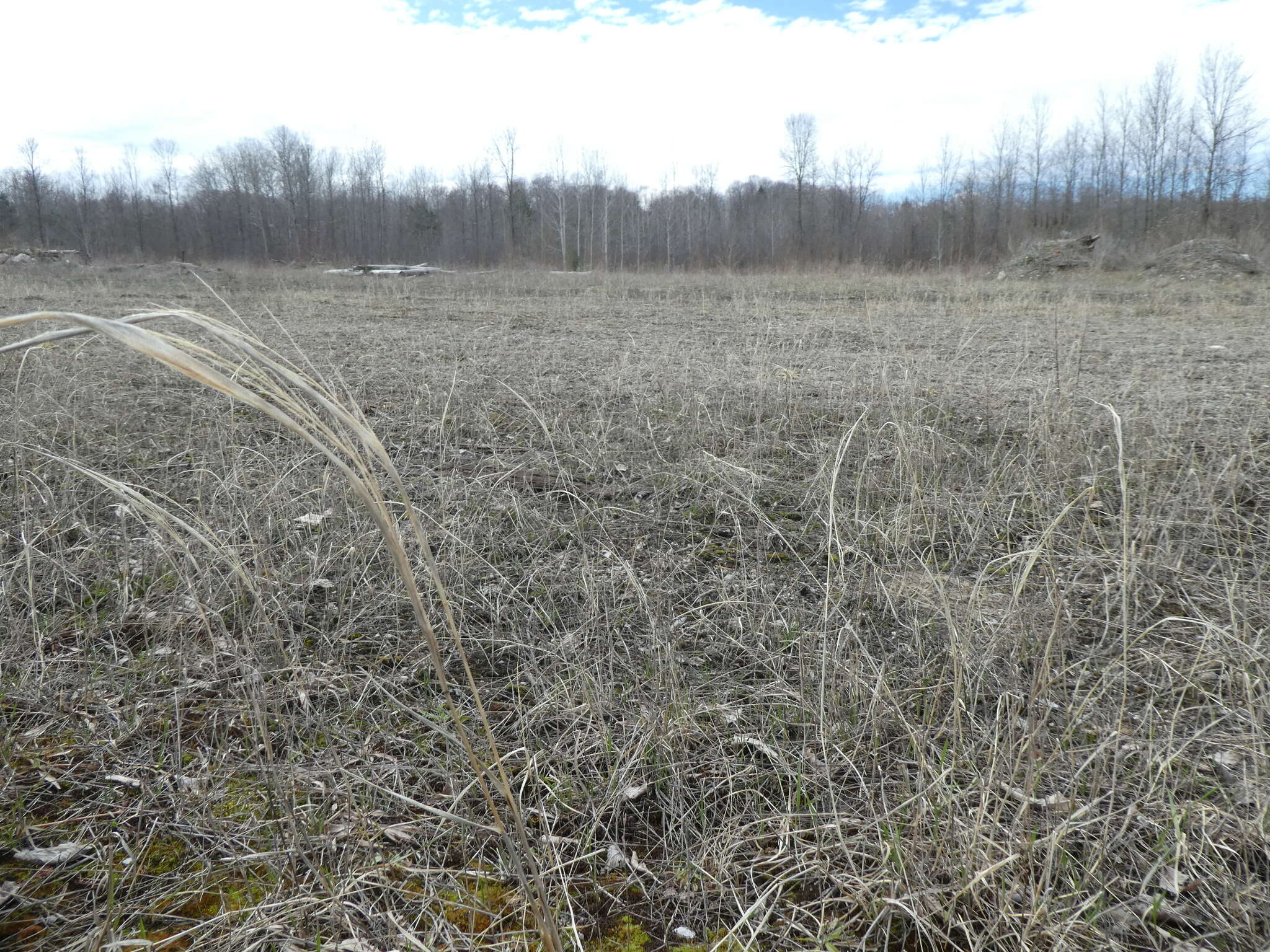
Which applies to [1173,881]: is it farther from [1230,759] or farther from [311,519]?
[311,519]

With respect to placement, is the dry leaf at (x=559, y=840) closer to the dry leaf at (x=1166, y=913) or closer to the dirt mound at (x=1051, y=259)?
the dry leaf at (x=1166, y=913)

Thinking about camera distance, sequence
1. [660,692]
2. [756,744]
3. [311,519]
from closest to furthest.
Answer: [756,744] < [660,692] < [311,519]

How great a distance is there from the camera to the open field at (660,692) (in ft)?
4.41

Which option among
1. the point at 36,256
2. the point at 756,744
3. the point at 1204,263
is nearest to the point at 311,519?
the point at 756,744

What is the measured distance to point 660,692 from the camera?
190 centimetres

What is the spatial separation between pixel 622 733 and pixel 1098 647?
1363mm

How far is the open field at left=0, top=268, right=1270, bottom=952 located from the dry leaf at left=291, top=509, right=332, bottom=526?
0.09ft

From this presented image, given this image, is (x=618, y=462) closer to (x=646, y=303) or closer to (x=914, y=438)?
(x=914, y=438)

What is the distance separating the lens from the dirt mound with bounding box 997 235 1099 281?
21.9 meters

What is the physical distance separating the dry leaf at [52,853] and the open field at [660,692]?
0.02 m

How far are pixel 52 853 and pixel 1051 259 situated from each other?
26.3 meters

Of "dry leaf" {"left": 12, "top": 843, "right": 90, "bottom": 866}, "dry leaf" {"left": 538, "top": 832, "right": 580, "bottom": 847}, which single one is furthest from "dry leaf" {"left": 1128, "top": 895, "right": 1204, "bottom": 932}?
"dry leaf" {"left": 12, "top": 843, "right": 90, "bottom": 866}

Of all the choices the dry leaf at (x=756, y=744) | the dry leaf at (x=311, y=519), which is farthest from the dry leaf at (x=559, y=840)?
the dry leaf at (x=311, y=519)

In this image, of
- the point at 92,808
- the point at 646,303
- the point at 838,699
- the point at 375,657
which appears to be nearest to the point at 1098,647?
the point at 838,699
